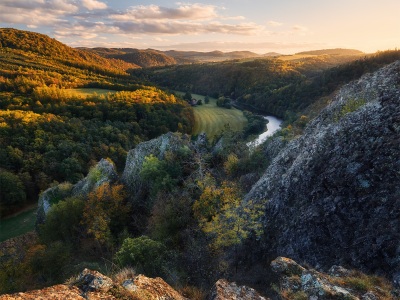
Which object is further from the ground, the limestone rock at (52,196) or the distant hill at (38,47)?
the distant hill at (38,47)

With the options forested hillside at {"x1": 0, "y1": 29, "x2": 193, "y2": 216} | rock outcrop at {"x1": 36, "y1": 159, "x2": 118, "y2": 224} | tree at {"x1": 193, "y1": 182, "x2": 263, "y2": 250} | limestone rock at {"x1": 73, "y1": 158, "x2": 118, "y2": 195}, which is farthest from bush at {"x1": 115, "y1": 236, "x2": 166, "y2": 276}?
forested hillside at {"x1": 0, "y1": 29, "x2": 193, "y2": 216}

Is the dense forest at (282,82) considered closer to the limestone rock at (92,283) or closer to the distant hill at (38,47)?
the distant hill at (38,47)

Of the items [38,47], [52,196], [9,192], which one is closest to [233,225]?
[52,196]

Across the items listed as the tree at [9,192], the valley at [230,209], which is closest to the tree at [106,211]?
the valley at [230,209]

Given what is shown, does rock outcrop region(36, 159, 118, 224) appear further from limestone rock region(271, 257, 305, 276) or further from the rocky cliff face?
limestone rock region(271, 257, 305, 276)

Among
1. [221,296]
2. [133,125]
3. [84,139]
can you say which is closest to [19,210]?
[84,139]

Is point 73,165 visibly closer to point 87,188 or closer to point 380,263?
point 87,188
